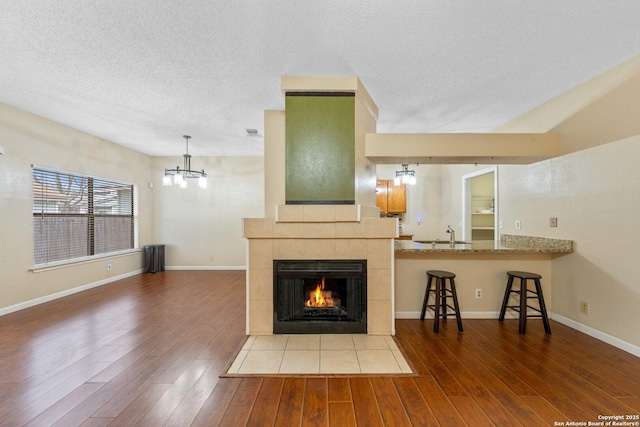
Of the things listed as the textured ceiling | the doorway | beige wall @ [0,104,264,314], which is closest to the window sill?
beige wall @ [0,104,264,314]

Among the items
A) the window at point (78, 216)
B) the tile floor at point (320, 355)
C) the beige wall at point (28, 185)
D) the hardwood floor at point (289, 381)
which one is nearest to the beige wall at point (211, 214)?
the window at point (78, 216)

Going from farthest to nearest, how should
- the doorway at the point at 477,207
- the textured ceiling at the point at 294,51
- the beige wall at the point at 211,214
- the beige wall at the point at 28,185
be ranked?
the beige wall at the point at 211,214
the doorway at the point at 477,207
the beige wall at the point at 28,185
the textured ceiling at the point at 294,51

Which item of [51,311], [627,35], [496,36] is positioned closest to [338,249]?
[496,36]

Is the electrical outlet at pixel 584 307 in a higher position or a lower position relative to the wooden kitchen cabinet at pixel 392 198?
lower

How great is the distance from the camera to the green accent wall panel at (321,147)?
314cm

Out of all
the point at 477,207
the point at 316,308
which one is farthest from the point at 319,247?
the point at 477,207

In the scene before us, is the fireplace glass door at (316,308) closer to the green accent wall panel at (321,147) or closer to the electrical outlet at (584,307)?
the green accent wall panel at (321,147)

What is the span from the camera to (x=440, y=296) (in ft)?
10.6

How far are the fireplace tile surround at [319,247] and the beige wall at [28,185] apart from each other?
341 cm

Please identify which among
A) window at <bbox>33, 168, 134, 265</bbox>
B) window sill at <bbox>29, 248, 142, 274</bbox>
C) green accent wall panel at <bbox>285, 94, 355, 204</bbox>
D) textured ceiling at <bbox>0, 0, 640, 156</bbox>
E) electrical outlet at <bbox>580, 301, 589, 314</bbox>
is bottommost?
electrical outlet at <bbox>580, 301, 589, 314</bbox>

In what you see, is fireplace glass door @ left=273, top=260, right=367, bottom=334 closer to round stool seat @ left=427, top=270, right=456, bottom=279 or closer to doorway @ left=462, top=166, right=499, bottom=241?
round stool seat @ left=427, top=270, right=456, bottom=279

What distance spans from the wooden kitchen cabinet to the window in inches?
221

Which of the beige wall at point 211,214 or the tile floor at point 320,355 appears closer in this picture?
the tile floor at point 320,355

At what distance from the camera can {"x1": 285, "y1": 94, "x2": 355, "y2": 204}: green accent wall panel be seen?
3.14 metres
